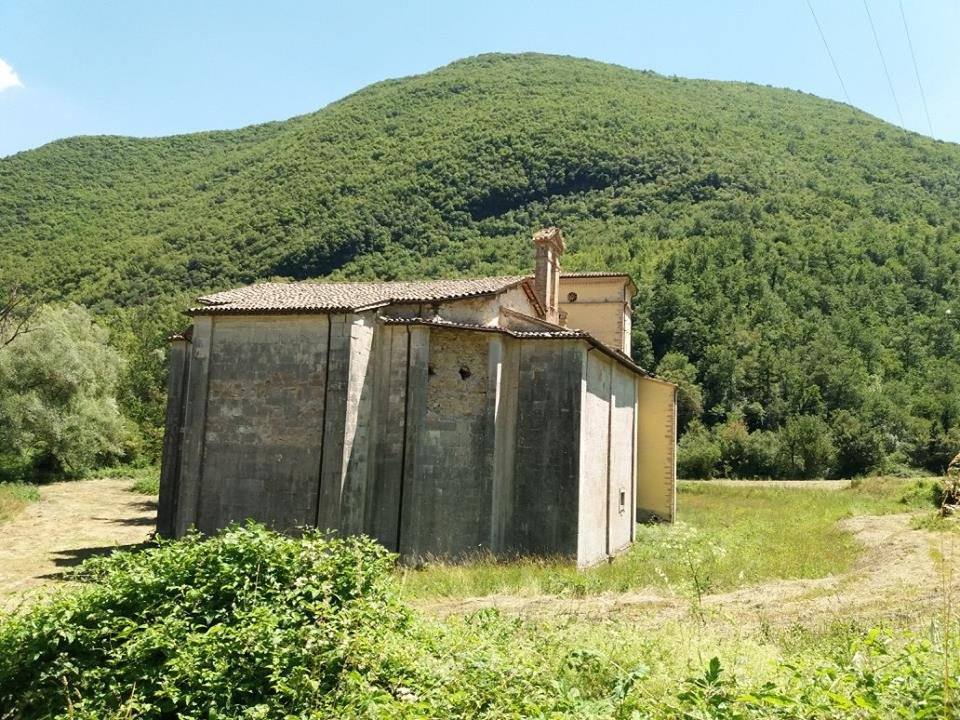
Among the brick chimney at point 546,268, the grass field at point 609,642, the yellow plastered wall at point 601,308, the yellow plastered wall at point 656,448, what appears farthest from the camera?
the yellow plastered wall at point 601,308

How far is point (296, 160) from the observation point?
99.3 meters

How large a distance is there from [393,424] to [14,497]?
63.3 ft

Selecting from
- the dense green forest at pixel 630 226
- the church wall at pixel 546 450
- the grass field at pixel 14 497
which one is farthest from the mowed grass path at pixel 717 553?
the dense green forest at pixel 630 226

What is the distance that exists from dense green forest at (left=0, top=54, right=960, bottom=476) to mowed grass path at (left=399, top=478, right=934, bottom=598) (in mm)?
16923

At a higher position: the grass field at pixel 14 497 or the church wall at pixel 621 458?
the church wall at pixel 621 458

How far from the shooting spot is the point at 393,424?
1694 centimetres

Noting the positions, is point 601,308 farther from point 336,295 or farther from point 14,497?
point 14,497

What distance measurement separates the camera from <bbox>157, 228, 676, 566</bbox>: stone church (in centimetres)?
1653

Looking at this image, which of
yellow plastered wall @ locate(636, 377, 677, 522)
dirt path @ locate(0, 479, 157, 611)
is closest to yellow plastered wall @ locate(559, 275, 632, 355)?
yellow plastered wall @ locate(636, 377, 677, 522)

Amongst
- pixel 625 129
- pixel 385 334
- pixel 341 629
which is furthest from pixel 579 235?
pixel 341 629

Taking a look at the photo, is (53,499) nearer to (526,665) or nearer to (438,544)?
(438,544)

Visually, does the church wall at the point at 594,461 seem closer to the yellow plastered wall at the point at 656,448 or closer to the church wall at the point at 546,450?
the church wall at the point at 546,450

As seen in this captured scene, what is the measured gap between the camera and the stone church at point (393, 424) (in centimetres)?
1653

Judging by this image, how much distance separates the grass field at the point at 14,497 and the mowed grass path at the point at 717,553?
656 inches
